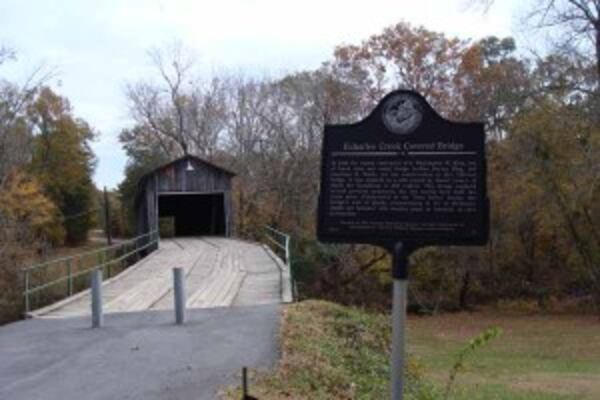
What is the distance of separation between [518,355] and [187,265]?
33.0ft

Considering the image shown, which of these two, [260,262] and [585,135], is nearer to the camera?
[260,262]

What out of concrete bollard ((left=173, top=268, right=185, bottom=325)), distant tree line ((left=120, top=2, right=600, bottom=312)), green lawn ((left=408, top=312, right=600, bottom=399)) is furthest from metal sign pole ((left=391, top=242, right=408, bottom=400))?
distant tree line ((left=120, top=2, right=600, bottom=312))

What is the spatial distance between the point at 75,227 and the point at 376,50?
38.7m

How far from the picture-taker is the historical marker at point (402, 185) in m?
6.60

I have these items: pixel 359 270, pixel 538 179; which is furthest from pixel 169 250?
pixel 538 179

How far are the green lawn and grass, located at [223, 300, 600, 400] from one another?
0.02 meters

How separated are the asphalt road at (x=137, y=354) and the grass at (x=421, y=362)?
0.51 metres

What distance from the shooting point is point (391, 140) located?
22.2ft

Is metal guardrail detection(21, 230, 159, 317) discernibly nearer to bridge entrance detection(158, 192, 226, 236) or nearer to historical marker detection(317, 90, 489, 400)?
bridge entrance detection(158, 192, 226, 236)

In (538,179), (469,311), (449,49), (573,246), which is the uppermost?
(449,49)

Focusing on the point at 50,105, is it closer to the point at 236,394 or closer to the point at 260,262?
the point at 260,262

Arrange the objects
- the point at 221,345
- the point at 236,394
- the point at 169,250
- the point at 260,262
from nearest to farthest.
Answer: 1. the point at 236,394
2. the point at 221,345
3. the point at 260,262
4. the point at 169,250

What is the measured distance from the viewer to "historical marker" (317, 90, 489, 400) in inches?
260

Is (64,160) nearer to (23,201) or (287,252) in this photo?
(23,201)
